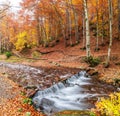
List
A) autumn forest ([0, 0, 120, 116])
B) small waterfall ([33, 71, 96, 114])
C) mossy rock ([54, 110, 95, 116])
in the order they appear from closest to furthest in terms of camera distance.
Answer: mossy rock ([54, 110, 95, 116])
autumn forest ([0, 0, 120, 116])
small waterfall ([33, 71, 96, 114])

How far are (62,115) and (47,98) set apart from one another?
271 centimetres

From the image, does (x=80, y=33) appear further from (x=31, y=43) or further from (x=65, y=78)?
(x=65, y=78)

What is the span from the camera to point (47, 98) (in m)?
11.2

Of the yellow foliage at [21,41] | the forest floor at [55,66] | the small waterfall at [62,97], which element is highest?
the yellow foliage at [21,41]

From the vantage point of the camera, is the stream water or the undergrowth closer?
the stream water

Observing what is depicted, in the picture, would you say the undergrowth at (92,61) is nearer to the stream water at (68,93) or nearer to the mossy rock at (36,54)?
the stream water at (68,93)

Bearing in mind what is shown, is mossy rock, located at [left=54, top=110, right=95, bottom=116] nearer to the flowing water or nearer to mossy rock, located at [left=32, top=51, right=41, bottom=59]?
the flowing water

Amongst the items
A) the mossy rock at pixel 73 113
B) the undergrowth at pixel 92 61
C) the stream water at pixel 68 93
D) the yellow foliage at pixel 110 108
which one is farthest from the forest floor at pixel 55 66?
the yellow foliage at pixel 110 108

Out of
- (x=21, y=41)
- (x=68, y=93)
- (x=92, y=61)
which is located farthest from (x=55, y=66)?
(x=21, y=41)

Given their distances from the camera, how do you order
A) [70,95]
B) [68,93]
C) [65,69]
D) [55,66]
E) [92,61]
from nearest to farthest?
[70,95]
[68,93]
[92,61]
[65,69]
[55,66]

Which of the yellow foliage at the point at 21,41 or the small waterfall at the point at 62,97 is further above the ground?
the yellow foliage at the point at 21,41

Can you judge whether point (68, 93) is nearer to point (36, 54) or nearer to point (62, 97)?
point (62, 97)

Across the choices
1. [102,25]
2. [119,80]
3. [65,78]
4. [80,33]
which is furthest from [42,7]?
[119,80]

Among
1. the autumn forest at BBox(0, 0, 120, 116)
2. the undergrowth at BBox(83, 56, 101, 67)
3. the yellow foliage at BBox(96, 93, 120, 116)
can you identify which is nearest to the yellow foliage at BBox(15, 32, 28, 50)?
the autumn forest at BBox(0, 0, 120, 116)
